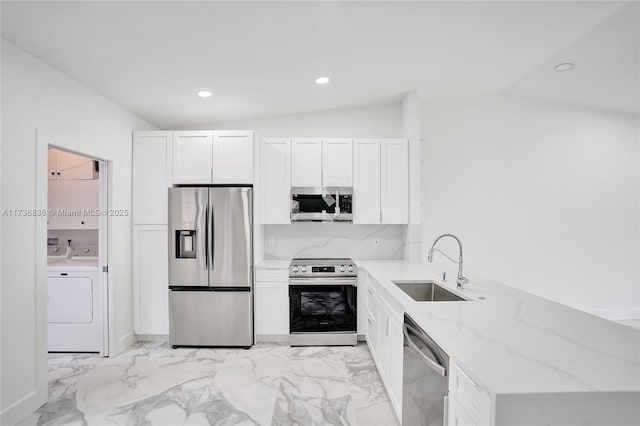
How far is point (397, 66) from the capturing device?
9.32ft

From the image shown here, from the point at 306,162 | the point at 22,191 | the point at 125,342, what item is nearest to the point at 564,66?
the point at 306,162

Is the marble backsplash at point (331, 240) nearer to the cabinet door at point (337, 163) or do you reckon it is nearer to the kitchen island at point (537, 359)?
the cabinet door at point (337, 163)

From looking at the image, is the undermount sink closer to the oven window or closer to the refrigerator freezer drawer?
the oven window

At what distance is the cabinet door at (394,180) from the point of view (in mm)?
3611

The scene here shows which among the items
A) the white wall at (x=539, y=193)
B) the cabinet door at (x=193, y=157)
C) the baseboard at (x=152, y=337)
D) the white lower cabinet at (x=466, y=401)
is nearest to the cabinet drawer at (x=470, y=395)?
the white lower cabinet at (x=466, y=401)

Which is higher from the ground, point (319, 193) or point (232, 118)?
point (232, 118)

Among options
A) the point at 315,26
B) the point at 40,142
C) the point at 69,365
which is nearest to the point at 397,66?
the point at 315,26

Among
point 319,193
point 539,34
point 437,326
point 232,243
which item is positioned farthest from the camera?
point 319,193

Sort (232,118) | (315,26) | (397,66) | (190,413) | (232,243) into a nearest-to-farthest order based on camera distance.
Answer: (315,26)
(190,413)
(397,66)
(232,243)
(232,118)

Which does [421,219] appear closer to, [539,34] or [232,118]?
[539,34]

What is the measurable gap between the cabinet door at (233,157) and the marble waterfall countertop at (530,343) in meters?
2.16

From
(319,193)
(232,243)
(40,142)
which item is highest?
(40,142)

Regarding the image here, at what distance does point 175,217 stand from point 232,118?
4.63 ft

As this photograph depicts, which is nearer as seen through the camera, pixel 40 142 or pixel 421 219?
pixel 40 142
